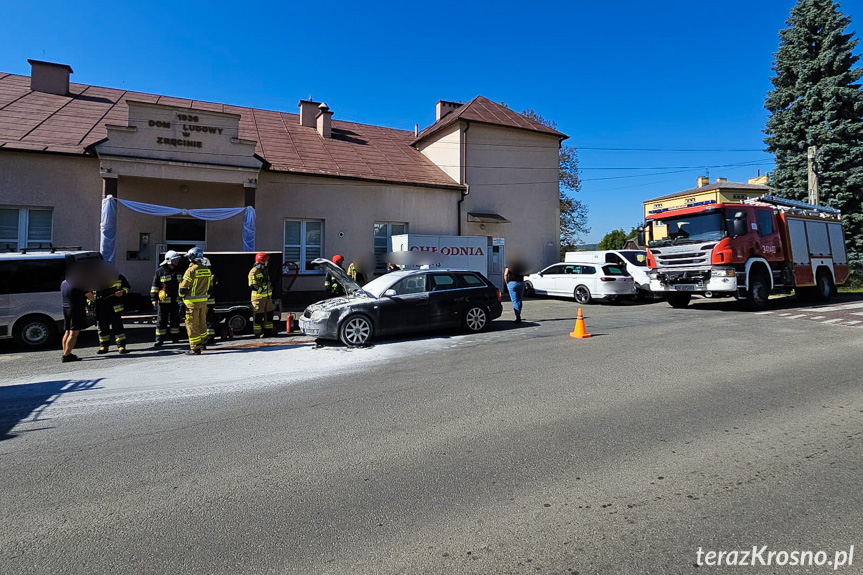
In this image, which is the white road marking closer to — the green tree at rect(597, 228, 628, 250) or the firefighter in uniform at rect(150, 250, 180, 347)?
the firefighter in uniform at rect(150, 250, 180, 347)

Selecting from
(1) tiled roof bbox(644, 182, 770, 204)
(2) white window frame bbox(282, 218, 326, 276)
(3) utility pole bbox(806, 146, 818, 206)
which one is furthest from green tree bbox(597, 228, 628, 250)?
(2) white window frame bbox(282, 218, 326, 276)

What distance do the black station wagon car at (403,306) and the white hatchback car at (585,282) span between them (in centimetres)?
648

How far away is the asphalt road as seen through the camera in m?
2.53

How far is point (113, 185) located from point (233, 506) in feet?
41.9

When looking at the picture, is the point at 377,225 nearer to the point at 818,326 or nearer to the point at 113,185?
the point at 113,185

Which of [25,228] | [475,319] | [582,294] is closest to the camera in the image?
[475,319]

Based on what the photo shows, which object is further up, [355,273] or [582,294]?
[355,273]

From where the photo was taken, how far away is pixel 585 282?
53.6 feet

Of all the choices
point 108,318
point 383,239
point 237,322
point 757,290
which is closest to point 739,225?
point 757,290

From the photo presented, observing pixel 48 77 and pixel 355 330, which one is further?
pixel 48 77

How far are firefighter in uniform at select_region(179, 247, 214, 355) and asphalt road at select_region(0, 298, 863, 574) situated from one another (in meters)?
1.51

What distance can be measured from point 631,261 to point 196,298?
1368 centimetres

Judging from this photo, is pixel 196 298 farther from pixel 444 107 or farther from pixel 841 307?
pixel 444 107

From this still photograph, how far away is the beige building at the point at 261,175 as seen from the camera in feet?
42.6
